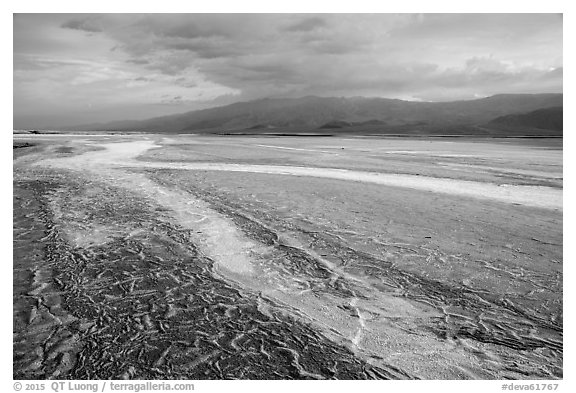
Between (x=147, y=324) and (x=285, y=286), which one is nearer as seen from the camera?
(x=147, y=324)

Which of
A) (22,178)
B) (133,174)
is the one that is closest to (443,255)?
(133,174)

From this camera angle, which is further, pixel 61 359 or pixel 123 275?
pixel 123 275

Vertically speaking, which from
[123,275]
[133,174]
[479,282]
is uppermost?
[133,174]

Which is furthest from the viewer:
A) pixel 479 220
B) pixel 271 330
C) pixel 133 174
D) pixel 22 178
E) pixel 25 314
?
pixel 133 174

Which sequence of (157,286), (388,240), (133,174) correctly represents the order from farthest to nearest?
1. (133,174)
2. (388,240)
3. (157,286)

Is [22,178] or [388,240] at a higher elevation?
[22,178]

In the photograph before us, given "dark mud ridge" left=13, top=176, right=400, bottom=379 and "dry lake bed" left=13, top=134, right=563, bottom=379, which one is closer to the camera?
"dark mud ridge" left=13, top=176, right=400, bottom=379

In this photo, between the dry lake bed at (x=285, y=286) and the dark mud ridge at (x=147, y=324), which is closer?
the dark mud ridge at (x=147, y=324)
